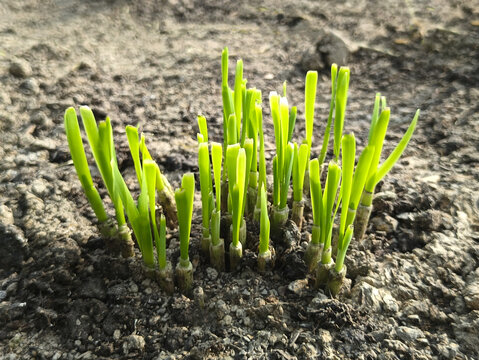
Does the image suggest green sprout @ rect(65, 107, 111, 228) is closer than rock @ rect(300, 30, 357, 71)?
Yes

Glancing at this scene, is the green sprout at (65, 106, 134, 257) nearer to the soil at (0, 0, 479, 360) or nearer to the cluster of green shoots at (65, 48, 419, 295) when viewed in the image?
the cluster of green shoots at (65, 48, 419, 295)

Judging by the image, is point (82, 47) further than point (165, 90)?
Yes

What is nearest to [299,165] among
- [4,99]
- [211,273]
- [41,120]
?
[211,273]

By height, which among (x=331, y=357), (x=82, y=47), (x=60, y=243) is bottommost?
(x=331, y=357)

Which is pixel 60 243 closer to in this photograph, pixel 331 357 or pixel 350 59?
pixel 331 357

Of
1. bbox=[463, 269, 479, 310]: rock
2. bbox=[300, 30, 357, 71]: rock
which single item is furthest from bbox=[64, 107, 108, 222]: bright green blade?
bbox=[300, 30, 357, 71]: rock

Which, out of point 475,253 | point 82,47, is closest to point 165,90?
point 82,47

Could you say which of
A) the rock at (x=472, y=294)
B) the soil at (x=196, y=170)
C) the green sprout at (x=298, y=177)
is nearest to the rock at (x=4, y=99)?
the soil at (x=196, y=170)
